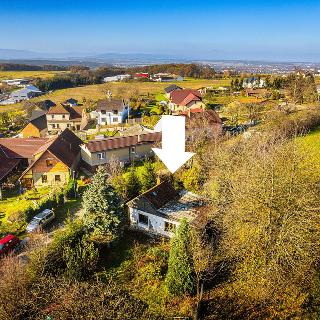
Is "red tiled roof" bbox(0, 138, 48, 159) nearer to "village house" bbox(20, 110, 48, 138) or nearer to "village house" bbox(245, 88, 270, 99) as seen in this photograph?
"village house" bbox(20, 110, 48, 138)

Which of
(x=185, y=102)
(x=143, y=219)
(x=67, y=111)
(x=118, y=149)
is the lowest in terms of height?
(x=143, y=219)

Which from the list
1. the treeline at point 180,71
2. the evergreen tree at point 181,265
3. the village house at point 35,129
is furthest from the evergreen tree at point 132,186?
the treeline at point 180,71

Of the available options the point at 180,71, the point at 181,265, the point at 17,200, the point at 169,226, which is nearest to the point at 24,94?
the point at 180,71

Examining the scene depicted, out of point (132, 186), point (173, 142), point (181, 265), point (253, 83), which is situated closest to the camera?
point (173, 142)

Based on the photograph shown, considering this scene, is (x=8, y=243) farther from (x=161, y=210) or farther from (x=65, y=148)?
(x=65, y=148)

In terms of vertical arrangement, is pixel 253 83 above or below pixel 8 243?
above
